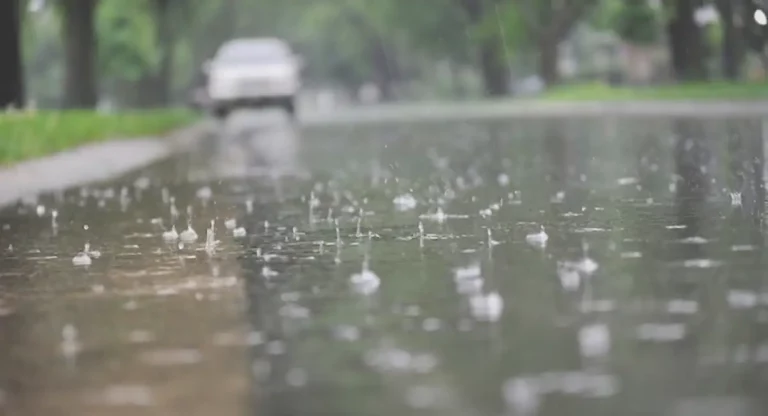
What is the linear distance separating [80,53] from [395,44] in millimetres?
52141

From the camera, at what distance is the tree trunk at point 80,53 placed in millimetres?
30750

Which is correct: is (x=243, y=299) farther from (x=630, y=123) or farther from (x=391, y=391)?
(x=630, y=123)

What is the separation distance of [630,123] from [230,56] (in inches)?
545

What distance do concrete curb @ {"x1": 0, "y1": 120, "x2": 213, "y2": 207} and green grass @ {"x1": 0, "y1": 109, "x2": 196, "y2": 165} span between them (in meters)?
0.14

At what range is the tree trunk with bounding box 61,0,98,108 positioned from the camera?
101 feet

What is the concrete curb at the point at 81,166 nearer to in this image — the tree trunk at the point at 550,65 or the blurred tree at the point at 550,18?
the blurred tree at the point at 550,18

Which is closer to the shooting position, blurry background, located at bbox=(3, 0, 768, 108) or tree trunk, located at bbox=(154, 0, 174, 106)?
blurry background, located at bbox=(3, 0, 768, 108)

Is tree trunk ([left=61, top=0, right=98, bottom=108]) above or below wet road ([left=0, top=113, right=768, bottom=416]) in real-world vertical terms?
above

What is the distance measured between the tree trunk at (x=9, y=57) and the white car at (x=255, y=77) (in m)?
13.3

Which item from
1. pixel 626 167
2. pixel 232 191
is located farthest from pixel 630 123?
pixel 232 191

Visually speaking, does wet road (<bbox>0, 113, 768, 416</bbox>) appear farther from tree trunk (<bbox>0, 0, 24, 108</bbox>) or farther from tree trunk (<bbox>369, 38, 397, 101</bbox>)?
tree trunk (<bbox>369, 38, 397, 101</bbox>)

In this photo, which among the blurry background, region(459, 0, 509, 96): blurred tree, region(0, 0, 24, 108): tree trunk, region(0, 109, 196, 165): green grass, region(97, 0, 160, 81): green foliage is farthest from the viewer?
region(459, 0, 509, 96): blurred tree

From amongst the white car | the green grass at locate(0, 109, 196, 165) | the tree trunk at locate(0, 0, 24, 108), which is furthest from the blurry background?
the tree trunk at locate(0, 0, 24, 108)

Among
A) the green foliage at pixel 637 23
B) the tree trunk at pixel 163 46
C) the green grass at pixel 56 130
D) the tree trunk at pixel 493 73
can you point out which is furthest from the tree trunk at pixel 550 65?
the green grass at pixel 56 130
